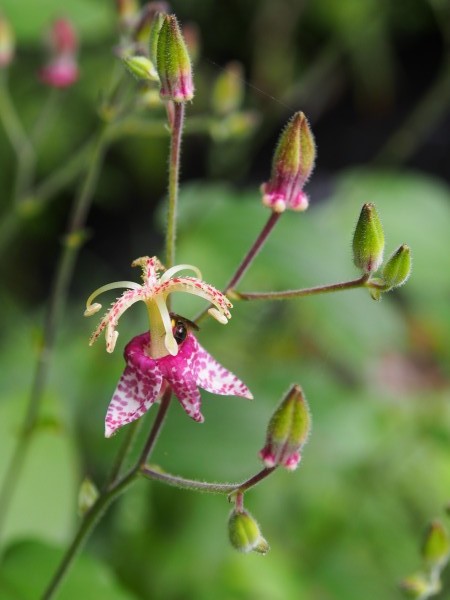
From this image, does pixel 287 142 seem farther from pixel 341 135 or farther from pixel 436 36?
pixel 436 36

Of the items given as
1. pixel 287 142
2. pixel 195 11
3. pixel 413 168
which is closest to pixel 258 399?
pixel 287 142

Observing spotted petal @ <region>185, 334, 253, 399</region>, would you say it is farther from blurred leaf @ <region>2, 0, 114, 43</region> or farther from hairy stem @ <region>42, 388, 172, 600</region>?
blurred leaf @ <region>2, 0, 114, 43</region>

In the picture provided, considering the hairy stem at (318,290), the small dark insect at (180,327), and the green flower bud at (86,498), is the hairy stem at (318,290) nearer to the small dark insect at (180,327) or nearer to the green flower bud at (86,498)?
the small dark insect at (180,327)

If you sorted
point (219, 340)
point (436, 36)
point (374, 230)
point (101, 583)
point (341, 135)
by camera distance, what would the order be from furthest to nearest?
1. point (436, 36)
2. point (341, 135)
3. point (219, 340)
4. point (101, 583)
5. point (374, 230)

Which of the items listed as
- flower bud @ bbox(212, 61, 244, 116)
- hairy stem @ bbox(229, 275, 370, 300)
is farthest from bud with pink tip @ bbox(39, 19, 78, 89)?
hairy stem @ bbox(229, 275, 370, 300)

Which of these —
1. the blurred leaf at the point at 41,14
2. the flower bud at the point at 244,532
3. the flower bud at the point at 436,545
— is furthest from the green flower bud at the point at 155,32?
the blurred leaf at the point at 41,14

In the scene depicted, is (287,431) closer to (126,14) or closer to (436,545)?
(436,545)
